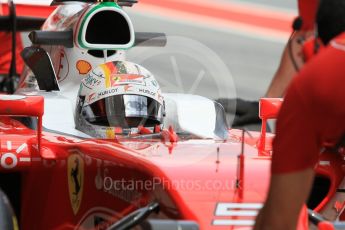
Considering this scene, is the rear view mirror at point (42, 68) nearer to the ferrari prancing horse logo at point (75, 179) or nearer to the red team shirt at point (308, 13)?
the ferrari prancing horse logo at point (75, 179)

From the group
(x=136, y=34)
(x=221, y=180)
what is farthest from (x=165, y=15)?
(x=221, y=180)

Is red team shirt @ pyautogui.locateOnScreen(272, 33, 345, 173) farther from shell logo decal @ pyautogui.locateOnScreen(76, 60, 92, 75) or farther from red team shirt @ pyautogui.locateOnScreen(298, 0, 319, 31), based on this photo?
shell logo decal @ pyautogui.locateOnScreen(76, 60, 92, 75)

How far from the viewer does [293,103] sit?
2973 mm

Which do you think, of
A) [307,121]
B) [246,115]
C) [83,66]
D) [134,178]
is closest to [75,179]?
[134,178]

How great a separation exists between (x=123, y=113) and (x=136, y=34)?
1319 millimetres

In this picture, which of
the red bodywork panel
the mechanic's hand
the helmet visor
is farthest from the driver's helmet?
the mechanic's hand

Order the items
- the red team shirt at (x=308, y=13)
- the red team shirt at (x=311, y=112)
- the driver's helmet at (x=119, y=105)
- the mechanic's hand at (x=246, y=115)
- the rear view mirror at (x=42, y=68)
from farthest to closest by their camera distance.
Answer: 1. the mechanic's hand at (x=246, y=115)
2. the rear view mirror at (x=42, y=68)
3. the driver's helmet at (x=119, y=105)
4. the red team shirt at (x=311, y=112)
5. the red team shirt at (x=308, y=13)

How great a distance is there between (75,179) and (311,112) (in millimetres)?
1709

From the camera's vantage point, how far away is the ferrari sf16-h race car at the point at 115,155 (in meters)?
3.74

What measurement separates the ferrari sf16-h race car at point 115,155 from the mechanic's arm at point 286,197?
1.55 feet

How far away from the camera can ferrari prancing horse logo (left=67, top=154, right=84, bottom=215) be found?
437 centimetres

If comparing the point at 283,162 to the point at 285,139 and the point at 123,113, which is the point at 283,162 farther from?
the point at 123,113

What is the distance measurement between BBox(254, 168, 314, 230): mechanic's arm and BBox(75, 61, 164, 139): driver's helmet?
6.23 feet

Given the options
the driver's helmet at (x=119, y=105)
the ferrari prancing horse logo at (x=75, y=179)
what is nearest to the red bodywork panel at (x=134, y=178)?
the ferrari prancing horse logo at (x=75, y=179)
